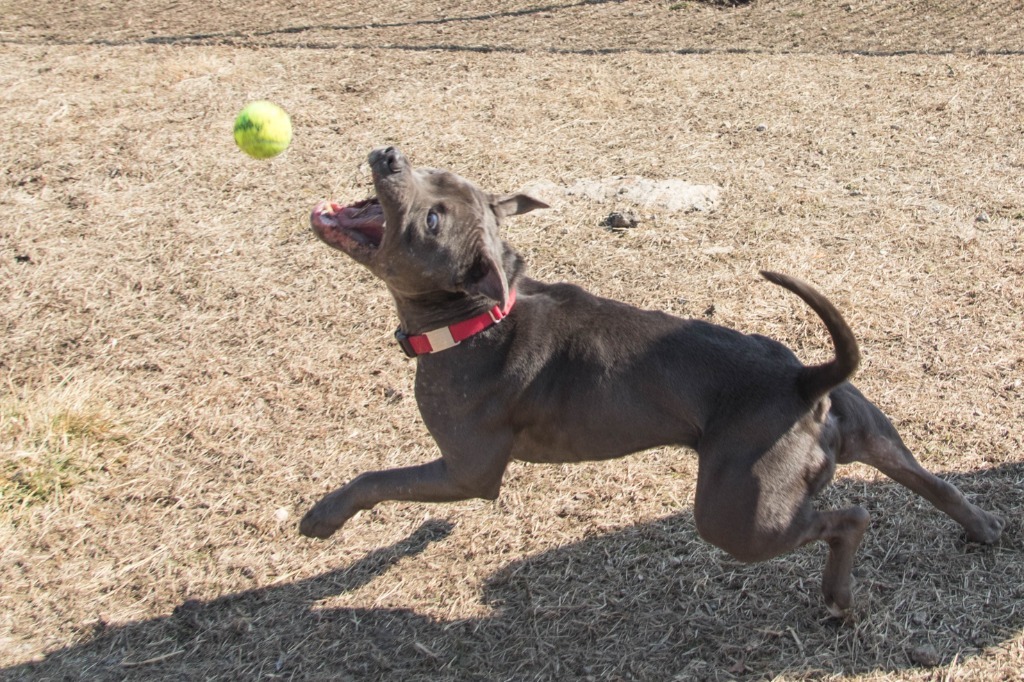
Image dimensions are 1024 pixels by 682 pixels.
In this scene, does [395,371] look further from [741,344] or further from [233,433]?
[741,344]

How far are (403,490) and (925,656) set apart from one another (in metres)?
2.13

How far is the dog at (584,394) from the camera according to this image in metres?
3.49

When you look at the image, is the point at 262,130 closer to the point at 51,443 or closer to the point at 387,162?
the point at 387,162

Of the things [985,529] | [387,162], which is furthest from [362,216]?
[985,529]

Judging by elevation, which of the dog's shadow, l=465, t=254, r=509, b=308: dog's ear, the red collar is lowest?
the dog's shadow

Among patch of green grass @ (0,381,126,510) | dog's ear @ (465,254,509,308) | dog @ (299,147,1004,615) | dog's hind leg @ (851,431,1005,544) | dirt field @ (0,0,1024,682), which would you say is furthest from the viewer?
patch of green grass @ (0,381,126,510)

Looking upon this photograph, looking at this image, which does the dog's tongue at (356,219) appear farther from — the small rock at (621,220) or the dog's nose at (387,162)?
the small rock at (621,220)

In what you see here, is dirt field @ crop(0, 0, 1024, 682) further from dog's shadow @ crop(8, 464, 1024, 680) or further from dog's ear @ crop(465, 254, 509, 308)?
dog's ear @ crop(465, 254, 509, 308)

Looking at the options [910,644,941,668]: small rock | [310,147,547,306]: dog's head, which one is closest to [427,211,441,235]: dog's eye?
[310,147,547,306]: dog's head

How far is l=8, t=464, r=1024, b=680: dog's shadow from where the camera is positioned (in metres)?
3.81

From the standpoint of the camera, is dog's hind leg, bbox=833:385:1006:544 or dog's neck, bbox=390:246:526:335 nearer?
dog's hind leg, bbox=833:385:1006:544

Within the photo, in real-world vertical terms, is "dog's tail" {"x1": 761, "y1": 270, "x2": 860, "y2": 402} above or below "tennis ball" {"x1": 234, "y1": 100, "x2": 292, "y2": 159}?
below

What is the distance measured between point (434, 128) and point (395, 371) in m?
3.24

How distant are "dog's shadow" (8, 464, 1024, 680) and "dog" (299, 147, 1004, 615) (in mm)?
211
